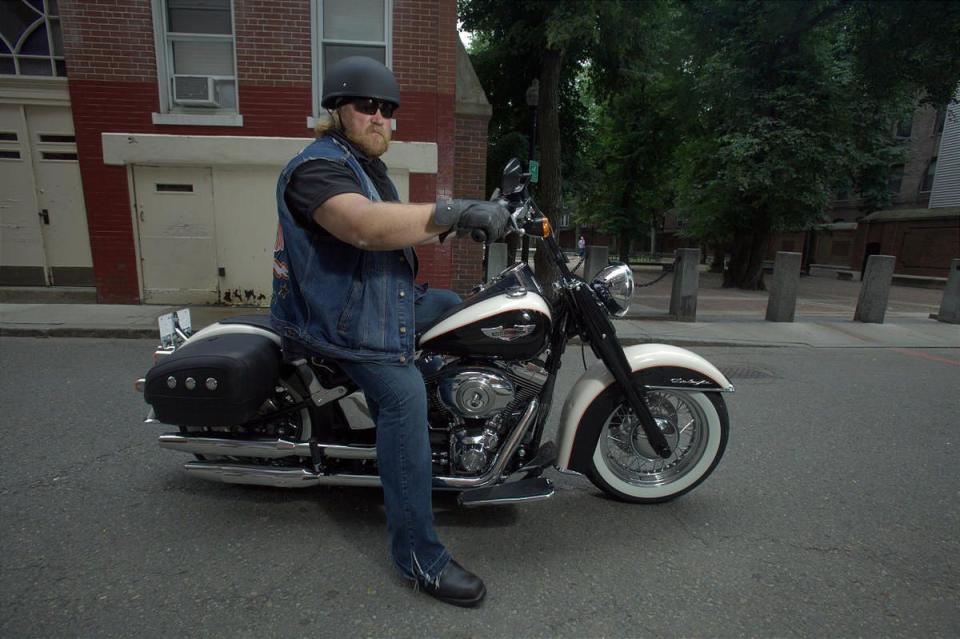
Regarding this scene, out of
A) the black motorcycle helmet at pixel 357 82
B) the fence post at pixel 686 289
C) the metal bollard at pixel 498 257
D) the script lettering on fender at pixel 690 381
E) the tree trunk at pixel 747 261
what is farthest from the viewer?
the tree trunk at pixel 747 261

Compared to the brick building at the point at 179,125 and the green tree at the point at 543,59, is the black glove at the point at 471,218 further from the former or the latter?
the brick building at the point at 179,125

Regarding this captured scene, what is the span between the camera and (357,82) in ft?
5.92

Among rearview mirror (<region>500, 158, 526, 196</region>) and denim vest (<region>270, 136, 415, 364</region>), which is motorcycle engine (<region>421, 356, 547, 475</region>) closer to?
denim vest (<region>270, 136, 415, 364</region>)

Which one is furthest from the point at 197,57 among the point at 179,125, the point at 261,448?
the point at 261,448

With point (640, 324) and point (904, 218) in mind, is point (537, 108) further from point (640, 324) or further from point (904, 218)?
point (904, 218)

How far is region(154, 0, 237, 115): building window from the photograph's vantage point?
24.5 feet

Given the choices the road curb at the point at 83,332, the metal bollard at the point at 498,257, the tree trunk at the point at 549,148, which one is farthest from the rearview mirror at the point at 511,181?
the tree trunk at the point at 549,148

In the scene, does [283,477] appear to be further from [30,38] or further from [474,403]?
[30,38]

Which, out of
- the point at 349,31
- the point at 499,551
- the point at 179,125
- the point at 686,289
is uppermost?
the point at 349,31

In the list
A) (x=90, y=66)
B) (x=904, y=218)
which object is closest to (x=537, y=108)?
(x=90, y=66)

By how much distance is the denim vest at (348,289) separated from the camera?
181cm

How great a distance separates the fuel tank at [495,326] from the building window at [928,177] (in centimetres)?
2983

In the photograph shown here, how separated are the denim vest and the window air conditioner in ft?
23.5

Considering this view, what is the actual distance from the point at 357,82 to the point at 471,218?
68 centimetres
